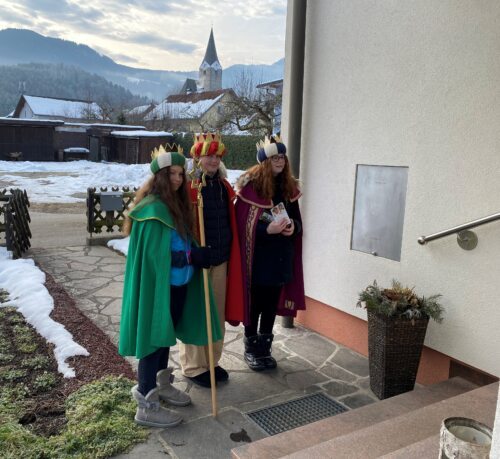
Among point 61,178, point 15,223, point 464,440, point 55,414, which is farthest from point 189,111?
point 464,440

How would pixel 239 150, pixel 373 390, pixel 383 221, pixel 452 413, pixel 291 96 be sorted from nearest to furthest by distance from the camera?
pixel 452 413 → pixel 373 390 → pixel 383 221 → pixel 291 96 → pixel 239 150

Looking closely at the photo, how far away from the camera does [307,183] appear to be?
517cm

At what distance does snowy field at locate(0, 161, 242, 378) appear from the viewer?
4875 millimetres

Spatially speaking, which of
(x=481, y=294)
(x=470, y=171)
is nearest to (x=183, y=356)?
(x=481, y=294)

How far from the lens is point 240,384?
4047mm

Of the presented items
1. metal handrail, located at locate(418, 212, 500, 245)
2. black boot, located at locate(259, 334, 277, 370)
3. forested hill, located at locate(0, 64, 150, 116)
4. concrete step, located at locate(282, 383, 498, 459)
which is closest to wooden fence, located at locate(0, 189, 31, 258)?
black boot, located at locate(259, 334, 277, 370)

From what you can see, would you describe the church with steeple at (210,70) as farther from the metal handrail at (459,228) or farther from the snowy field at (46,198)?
the metal handrail at (459,228)

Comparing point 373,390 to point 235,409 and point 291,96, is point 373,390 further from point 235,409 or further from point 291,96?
point 291,96

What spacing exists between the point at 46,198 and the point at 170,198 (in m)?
15.7

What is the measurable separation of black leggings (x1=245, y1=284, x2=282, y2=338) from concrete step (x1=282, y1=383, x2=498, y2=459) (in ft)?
5.50

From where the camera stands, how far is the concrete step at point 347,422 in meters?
2.72

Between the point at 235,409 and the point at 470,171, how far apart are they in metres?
2.55

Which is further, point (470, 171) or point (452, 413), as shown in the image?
A: point (470, 171)

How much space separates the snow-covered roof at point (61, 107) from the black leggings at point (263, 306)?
54.4 meters
